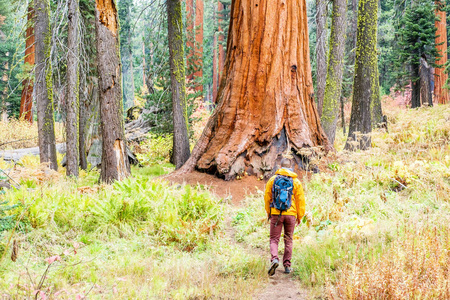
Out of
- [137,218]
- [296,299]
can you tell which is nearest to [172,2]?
[137,218]

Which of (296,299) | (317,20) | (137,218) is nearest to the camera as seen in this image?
(296,299)

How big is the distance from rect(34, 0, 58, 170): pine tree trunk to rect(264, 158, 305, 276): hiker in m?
6.62

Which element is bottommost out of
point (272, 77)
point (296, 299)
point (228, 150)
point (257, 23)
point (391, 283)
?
point (296, 299)

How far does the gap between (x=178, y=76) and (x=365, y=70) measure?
17.2 ft

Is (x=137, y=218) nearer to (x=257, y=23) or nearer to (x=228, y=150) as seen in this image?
(x=228, y=150)

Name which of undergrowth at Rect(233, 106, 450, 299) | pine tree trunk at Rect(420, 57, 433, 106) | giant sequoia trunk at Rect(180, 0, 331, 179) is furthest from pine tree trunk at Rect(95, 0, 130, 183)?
pine tree trunk at Rect(420, 57, 433, 106)

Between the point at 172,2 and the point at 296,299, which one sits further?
the point at 172,2

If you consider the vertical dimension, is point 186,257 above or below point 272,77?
below

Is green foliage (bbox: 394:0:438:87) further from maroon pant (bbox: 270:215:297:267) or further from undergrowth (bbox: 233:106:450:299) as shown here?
maroon pant (bbox: 270:215:297:267)

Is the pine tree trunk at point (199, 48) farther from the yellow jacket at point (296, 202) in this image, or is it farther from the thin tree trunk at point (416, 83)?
the thin tree trunk at point (416, 83)

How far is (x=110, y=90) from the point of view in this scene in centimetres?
715

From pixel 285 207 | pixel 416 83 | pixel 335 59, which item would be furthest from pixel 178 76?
pixel 416 83

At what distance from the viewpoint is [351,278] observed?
2.89 meters

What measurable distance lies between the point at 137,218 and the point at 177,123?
4717 mm
